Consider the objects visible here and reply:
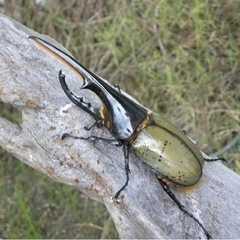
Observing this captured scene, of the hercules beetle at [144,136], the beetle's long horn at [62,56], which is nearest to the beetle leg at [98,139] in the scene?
the hercules beetle at [144,136]

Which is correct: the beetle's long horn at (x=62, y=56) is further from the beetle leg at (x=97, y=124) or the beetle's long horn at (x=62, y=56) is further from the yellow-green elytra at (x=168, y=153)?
the yellow-green elytra at (x=168, y=153)

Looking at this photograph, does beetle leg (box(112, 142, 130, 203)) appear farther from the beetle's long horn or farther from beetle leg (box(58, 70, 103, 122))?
the beetle's long horn

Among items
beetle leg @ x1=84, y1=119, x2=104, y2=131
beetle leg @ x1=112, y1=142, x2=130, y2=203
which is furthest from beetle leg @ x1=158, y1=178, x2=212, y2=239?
beetle leg @ x1=84, y1=119, x2=104, y2=131

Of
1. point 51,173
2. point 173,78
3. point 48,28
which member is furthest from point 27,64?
point 48,28

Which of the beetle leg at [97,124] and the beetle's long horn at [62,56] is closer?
the beetle's long horn at [62,56]

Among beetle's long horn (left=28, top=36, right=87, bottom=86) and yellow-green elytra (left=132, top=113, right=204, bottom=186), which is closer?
beetle's long horn (left=28, top=36, right=87, bottom=86)

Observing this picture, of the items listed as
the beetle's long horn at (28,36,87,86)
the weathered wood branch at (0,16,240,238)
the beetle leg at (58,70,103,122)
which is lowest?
the weathered wood branch at (0,16,240,238)
